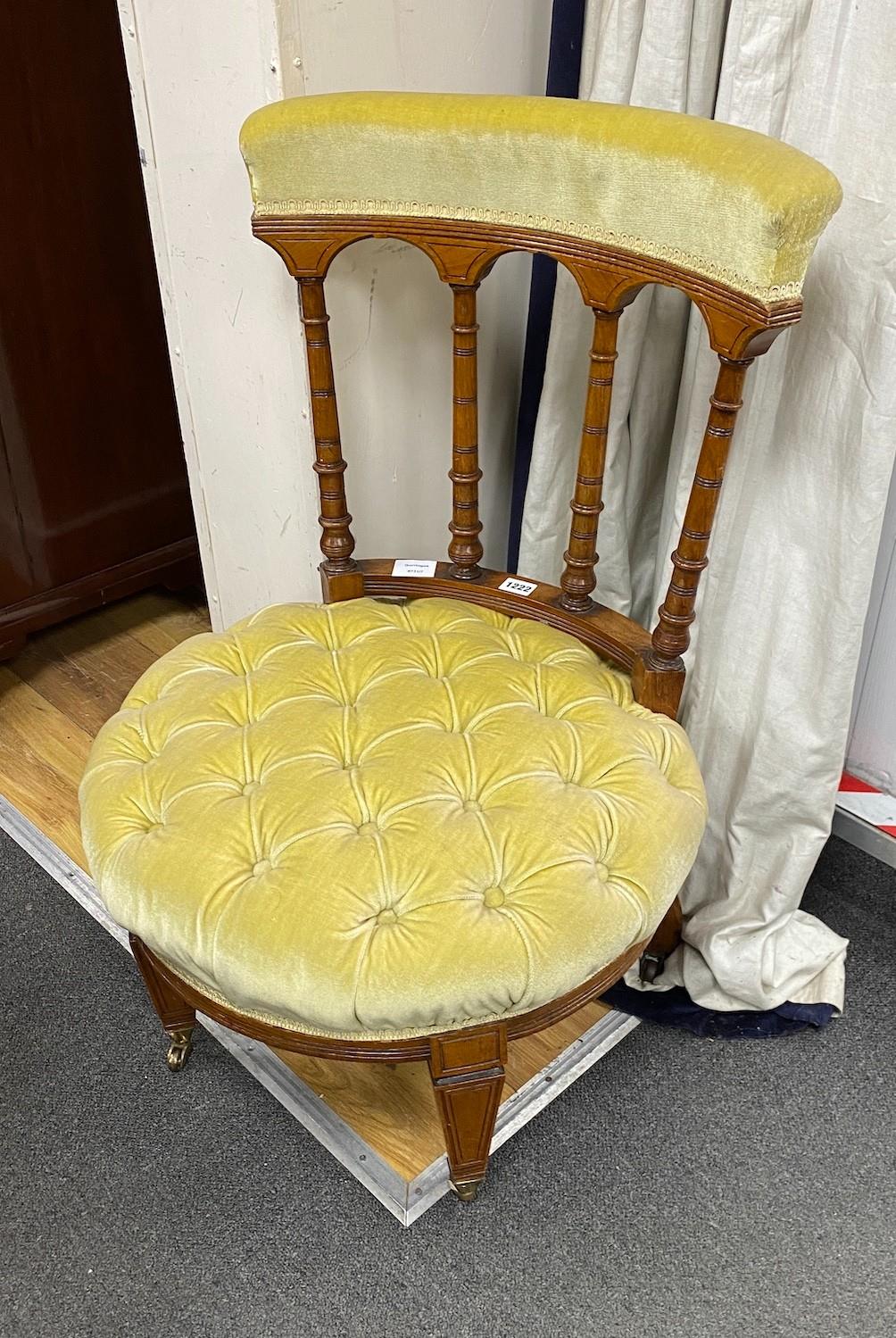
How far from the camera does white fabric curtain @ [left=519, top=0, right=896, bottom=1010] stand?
0.92 meters

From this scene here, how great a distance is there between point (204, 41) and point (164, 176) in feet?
0.54

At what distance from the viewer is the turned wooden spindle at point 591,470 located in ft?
3.15

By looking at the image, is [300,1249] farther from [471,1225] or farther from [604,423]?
[604,423]

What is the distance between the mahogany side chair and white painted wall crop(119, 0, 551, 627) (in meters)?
0.11

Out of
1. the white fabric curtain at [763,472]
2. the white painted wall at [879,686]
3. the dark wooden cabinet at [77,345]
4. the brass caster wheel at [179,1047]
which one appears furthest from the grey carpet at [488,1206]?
the dark wooden cabinet at [77,345]

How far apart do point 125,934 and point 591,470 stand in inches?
32.2

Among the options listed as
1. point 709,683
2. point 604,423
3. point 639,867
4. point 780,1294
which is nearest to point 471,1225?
point 780,1294

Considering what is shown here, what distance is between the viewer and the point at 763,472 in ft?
3.50

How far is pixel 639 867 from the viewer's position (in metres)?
0.87

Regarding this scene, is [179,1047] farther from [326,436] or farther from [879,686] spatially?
[879,686]

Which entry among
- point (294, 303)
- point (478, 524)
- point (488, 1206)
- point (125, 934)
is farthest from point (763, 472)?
point (125, 934)

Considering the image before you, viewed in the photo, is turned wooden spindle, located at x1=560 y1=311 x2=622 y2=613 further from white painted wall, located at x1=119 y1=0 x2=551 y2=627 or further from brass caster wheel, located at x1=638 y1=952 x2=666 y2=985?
brass caster wheel, located at x1=638 y1=952 x2=666 y2=985

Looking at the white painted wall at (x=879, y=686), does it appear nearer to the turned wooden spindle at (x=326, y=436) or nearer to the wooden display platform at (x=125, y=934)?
the wooden display platform at (x=125, y=934)

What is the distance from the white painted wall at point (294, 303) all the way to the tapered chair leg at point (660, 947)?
1.69ft
